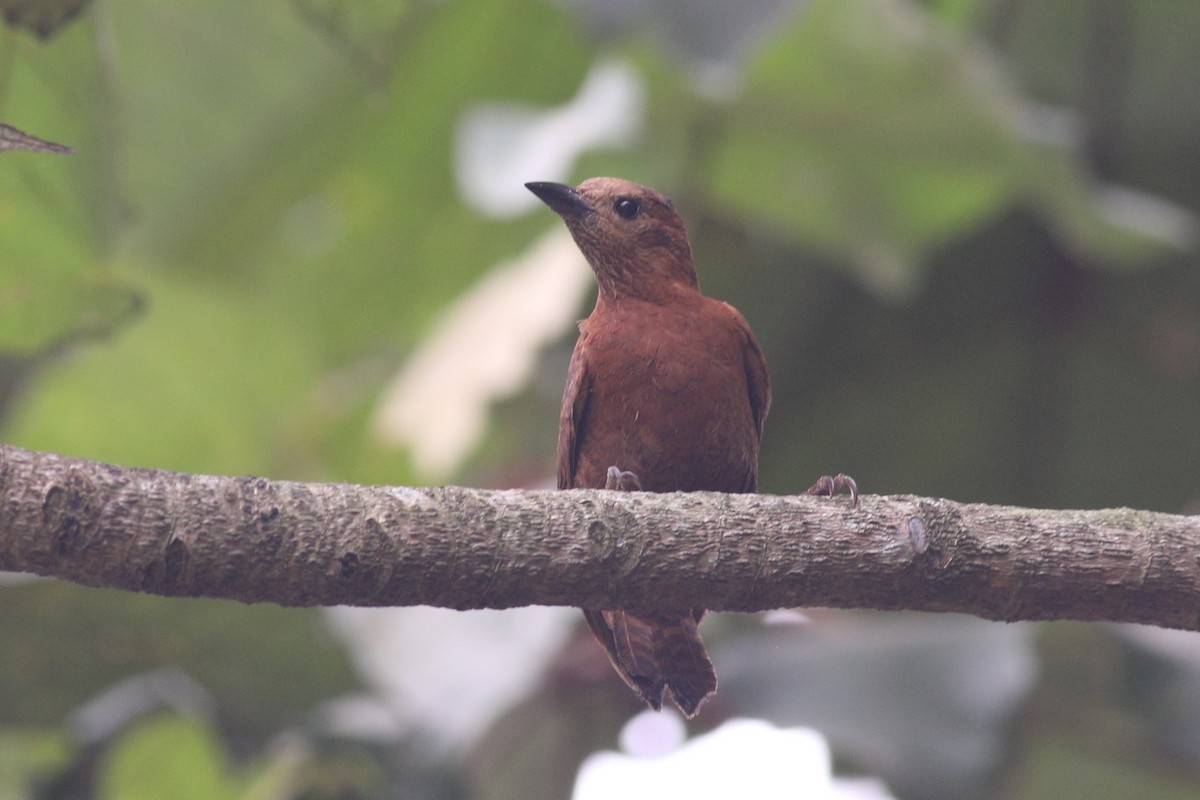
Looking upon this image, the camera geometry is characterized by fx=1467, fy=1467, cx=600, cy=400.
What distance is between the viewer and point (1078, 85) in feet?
21.8

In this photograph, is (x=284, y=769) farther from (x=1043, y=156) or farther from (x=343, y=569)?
(x=1043, y=156)

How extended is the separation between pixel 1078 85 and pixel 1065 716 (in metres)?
2.85

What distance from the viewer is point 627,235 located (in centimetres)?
364

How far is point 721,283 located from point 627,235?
280 cm

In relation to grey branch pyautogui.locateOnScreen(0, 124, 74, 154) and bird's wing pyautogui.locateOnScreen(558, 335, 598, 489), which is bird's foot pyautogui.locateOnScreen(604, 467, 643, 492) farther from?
grey branch pyautogui.locateOnScreen(0, 124, 74, 154)

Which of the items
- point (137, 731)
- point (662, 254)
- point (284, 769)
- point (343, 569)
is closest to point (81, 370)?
point (137, 731)

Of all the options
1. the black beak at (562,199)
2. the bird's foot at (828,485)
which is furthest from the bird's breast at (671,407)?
the bird's foot at (828,485)

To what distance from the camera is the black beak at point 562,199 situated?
354cm

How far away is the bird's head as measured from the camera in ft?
11.8

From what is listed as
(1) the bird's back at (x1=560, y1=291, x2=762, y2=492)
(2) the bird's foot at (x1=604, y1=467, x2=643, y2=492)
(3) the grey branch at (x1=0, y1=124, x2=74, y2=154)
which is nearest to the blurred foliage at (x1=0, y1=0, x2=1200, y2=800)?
(1) the bird's back at (x1=560, y1=291, x2=762, y2=492)

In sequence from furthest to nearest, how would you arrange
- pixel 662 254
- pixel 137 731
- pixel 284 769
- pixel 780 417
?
pixel 780 417 → pixel 137 731 → pixel 284 769 → pixel 662 254

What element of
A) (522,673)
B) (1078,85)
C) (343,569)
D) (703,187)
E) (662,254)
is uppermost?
(1078,85)

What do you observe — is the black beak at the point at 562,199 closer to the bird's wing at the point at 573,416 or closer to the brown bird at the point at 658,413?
the brown bird at the point at 658,413

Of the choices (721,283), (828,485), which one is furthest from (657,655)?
(721,283)
